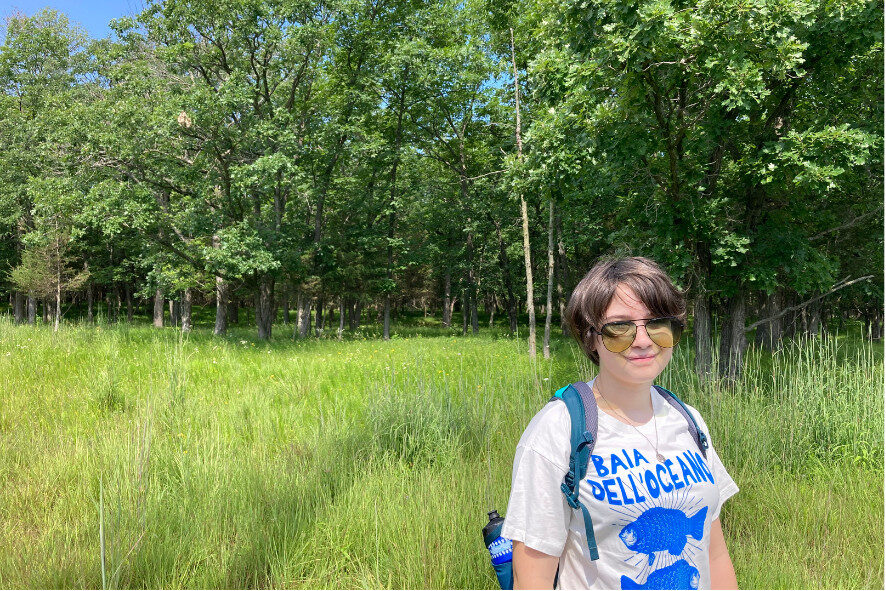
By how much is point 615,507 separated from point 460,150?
74.2 ft

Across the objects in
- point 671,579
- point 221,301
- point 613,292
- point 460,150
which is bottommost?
point 671,579

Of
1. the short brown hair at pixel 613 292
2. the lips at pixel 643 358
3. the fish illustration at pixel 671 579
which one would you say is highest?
the short brown hair at pixel 613 292

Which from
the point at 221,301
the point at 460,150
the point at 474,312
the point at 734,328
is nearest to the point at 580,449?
the point at 734,328

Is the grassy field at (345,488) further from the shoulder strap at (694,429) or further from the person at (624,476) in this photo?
the shoulder strap at (694,429)

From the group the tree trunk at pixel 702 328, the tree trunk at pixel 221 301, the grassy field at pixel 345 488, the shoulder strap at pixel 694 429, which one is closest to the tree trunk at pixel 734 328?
the tree trunk at pixel 702 328

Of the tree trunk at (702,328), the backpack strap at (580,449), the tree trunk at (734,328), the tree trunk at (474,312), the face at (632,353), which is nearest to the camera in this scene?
the backpack strap at (580,449)

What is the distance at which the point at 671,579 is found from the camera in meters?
1.52

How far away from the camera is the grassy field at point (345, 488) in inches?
114

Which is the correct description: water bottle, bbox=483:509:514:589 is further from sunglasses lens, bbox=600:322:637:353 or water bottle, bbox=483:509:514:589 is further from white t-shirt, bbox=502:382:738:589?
sunglasses lens, bbox=600:322:637:353

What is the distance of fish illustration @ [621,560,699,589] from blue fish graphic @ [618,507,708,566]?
1.7 inches

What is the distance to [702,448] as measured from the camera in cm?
169

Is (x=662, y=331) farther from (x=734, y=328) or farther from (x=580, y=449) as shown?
(x=734, y=328)

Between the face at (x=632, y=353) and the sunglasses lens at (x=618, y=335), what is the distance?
0.01 metres

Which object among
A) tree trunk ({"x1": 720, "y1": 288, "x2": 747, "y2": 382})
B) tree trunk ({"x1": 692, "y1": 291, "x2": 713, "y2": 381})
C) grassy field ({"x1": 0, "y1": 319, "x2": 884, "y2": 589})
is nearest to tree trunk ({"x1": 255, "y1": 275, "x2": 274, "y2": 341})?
grassy field ({"x1": 0, "y1": 319, "x2": 884, "y2": 589})
